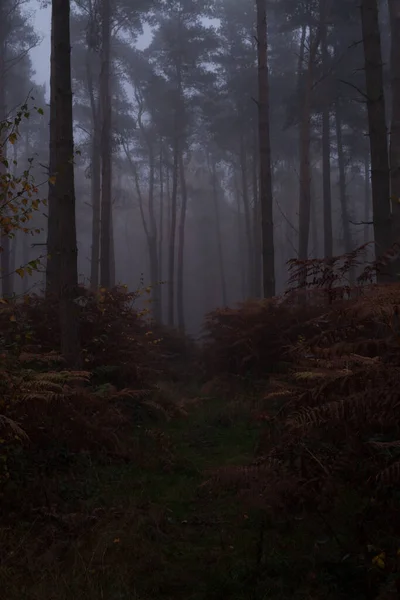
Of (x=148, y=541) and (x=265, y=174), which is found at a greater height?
(x=265, y=174)

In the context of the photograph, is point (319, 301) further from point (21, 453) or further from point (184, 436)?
point (21, 453)

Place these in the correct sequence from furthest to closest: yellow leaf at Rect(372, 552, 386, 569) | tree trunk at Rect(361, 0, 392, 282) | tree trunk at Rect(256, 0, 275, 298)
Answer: tree trunk at Rect(256, 0, 275, 298) → tree trunk at Rect(361, 0, 392, 282) → yellow leaf at Rect(372, 552, 386, 569)

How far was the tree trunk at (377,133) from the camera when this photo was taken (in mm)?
9000

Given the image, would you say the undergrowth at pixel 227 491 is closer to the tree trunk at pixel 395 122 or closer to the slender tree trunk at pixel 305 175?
the tree trunk at pixel 395 122

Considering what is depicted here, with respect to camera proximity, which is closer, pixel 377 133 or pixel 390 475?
pixel 390 475

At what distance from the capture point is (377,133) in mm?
9297

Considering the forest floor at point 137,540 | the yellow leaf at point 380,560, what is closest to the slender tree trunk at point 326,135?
the forest floor at point 137,540

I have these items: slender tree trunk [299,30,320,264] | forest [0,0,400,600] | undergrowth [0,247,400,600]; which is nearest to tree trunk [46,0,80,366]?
forest [0,0,400,600]

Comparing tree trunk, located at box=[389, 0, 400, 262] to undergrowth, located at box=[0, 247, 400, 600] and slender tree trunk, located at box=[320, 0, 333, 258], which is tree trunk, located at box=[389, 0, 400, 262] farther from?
slender tree trunk, located at box=[320, 0, 333, 258]

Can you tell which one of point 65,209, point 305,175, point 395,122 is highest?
point 305,175

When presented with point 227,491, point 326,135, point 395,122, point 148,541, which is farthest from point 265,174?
point 148,541

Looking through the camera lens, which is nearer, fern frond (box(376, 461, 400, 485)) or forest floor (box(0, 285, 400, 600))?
fern frond (box(376, 461, 400, 485))

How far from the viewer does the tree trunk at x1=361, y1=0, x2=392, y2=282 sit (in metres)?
9.00

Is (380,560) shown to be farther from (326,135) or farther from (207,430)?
(326,135)
